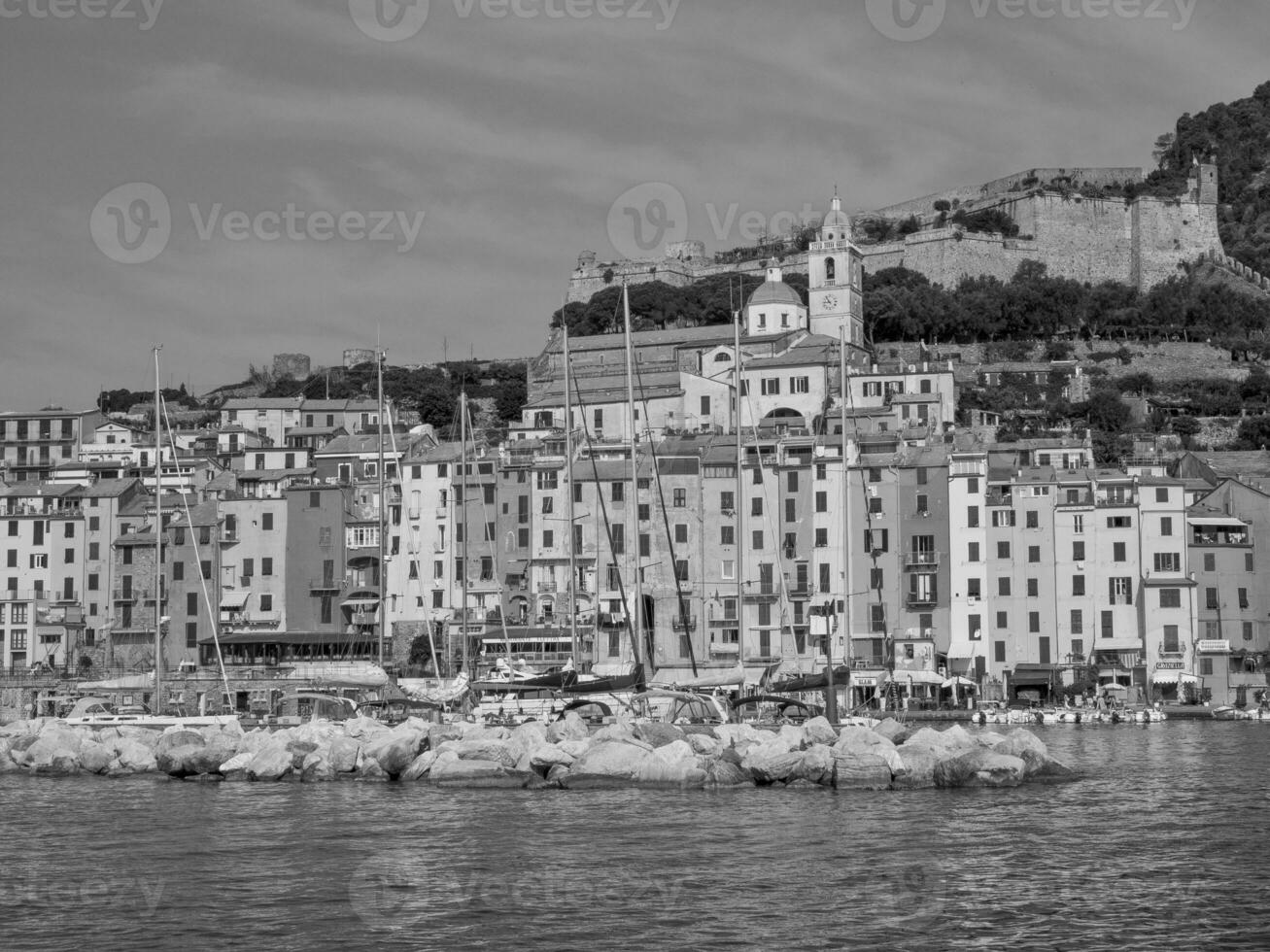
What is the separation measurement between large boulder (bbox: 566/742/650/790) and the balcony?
1415 inches

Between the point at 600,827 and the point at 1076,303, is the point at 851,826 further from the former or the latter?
the point at 1076,303

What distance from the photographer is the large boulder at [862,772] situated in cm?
3666

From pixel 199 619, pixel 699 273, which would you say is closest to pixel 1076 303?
pixel 699 273

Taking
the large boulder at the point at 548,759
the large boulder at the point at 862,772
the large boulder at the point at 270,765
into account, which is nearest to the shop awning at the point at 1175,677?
the large boulder at the point at 862,772

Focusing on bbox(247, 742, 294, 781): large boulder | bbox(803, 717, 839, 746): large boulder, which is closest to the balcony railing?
bbox(803, 717, 839, 746): large boulder

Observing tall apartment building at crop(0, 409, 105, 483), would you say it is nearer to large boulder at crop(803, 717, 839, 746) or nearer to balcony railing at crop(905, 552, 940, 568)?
balcony railing at crop(905, 552, 940, 568)

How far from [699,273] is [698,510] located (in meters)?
70.8

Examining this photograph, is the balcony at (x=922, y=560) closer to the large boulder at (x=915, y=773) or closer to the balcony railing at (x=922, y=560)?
the balcony railing at (x=922, y=560)

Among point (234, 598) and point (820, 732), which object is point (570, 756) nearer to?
point (820, 732)

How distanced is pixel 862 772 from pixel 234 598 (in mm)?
47553

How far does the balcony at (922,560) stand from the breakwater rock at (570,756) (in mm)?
→ 27009

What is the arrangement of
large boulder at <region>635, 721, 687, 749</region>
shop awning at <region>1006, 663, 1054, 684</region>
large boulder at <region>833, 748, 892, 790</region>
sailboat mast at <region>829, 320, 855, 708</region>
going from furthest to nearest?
shop awning at <region>1006, 663, 1054, 684</region> → sailboat mast at <region>829, 320, 855, 708</region> → large boulder at <region>635, 721, 687, 749</region> → large boulder at <region>833, 748, 892, 790</region>

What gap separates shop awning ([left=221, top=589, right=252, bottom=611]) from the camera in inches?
3093

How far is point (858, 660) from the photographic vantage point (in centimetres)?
7012
